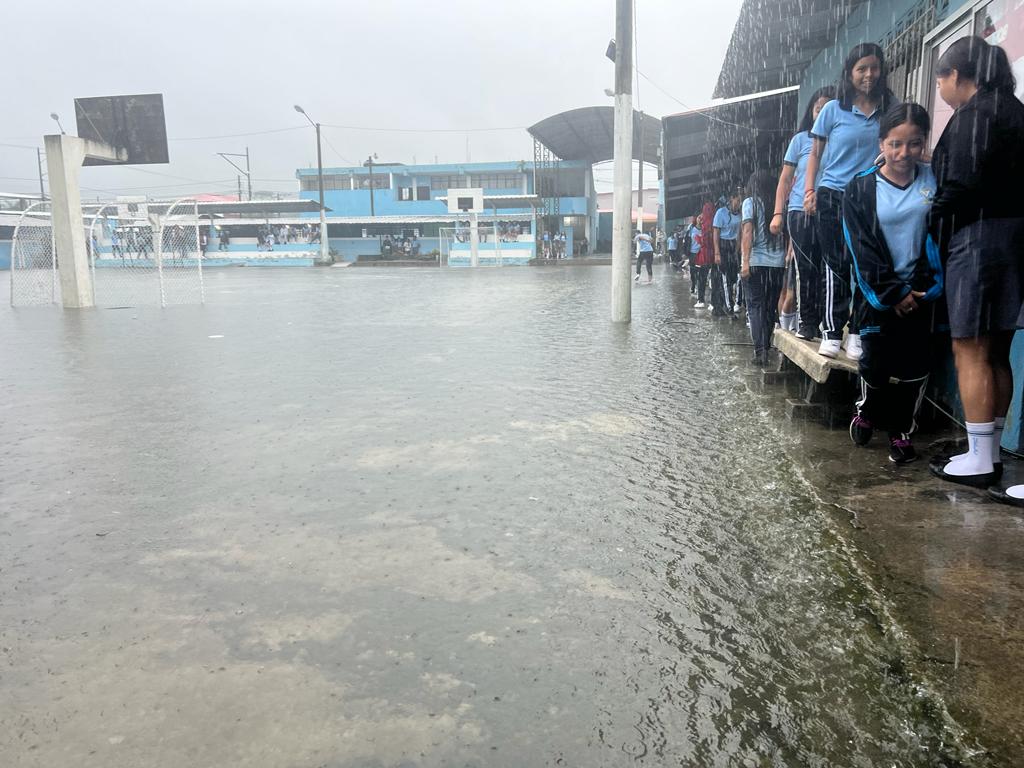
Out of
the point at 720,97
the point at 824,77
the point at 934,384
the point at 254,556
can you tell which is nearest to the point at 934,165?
the point at 934,384

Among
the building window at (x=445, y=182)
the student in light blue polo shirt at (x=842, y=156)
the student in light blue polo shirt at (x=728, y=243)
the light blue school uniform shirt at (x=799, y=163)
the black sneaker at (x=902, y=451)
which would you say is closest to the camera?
the black sneaker at (x=902, y=451)

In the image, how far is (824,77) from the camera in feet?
33.6

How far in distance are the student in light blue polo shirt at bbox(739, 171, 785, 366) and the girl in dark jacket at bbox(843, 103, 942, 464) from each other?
94.6 inches

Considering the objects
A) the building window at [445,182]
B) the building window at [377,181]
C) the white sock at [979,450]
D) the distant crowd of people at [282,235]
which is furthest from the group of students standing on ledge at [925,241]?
the building window at [377,181]

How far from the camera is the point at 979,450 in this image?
3258mm

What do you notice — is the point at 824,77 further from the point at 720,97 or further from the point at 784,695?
the point at 784,695

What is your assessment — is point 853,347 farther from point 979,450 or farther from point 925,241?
point 979,450

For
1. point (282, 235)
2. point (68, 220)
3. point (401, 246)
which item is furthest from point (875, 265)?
point (282, 235)

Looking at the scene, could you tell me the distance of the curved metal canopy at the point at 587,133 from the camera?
42.8 metres

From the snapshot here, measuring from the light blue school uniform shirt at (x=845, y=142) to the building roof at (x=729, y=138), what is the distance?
5.80m

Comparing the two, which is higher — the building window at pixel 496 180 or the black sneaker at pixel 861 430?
the building window at pixel 496 180

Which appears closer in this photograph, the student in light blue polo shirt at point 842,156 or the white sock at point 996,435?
the white sock at point 996,435

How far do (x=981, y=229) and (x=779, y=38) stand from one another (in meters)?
8.22

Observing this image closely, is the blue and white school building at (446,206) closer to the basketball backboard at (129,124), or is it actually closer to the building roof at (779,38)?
the basketball backboard at (129,124)
